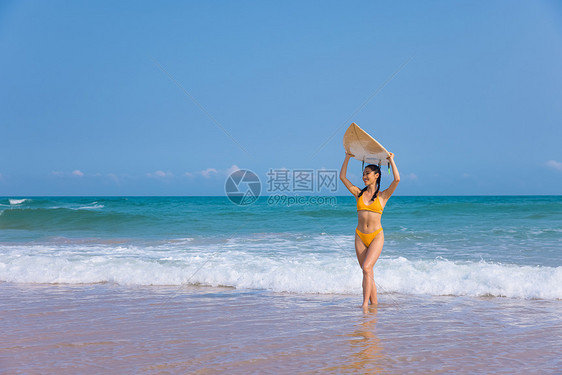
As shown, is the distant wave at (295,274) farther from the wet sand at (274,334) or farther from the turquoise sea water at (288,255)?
the wet sand at (274,334)

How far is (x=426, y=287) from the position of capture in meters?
6.99

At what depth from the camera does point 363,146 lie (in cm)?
568

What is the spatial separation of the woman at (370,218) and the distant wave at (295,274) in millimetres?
1600

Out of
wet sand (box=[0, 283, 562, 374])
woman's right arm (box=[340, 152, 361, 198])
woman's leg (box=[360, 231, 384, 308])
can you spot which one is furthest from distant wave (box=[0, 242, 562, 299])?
woman's right arm (box=[340, 152, 361, 198])

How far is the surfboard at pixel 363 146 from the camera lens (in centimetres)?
552

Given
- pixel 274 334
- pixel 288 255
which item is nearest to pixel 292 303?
pixel 274 334

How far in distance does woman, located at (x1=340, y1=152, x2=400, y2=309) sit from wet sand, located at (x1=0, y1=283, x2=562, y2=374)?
55 cm

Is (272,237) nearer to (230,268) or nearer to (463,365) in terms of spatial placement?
(230,268)

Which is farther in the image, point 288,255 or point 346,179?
point 288,255

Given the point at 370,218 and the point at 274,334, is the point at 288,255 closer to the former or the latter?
the point at 370,218

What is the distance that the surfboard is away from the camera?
552 centimetres

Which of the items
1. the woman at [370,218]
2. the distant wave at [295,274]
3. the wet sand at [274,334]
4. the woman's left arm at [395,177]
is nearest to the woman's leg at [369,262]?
the woman at [370,218]

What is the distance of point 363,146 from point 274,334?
248 centimetres

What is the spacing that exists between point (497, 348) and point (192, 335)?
2.86 meters
